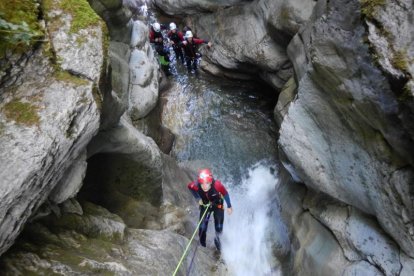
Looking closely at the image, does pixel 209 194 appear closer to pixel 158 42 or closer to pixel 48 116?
pixel 48 116

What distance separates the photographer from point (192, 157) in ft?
43.4

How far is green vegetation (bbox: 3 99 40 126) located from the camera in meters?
4.75

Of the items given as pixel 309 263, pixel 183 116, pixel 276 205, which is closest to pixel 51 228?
pixel 309 263

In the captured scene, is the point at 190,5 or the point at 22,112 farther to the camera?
the point at 190,5

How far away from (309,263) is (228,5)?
12035 mm

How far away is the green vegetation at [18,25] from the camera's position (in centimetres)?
453

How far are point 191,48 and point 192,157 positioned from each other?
584cm

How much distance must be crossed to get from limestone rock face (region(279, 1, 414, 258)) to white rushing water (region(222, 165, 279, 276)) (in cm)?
332

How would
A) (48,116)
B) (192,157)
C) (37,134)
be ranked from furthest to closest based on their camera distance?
(192,157) < (48,116) < (37,134)

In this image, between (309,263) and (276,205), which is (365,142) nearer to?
(309,263)

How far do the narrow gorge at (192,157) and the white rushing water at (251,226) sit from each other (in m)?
0.04

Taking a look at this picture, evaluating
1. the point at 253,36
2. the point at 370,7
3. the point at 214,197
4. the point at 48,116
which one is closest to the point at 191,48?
the point at 253,36

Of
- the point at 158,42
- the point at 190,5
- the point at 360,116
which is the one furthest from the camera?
the point at 190,5

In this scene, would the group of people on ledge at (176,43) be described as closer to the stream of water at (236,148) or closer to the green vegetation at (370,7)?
the stream of water at (236,148)
